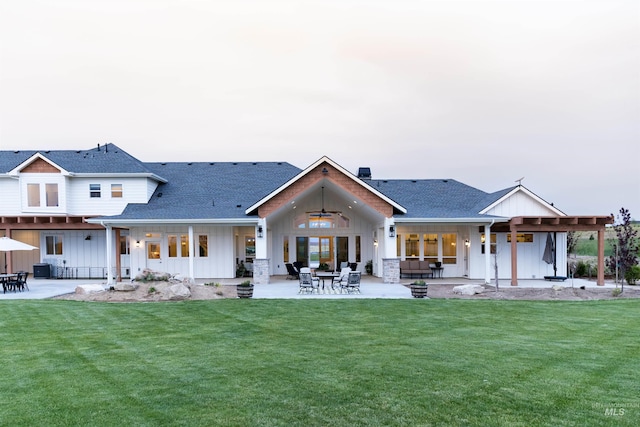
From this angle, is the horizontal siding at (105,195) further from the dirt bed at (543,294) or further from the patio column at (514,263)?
the patio column at (514,263)

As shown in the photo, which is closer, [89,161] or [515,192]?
[515,192]

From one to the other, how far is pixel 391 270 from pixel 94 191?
16.7m

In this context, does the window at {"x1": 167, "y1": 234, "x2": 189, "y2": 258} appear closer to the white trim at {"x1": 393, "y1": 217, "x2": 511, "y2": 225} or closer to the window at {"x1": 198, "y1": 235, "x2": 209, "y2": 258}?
the window at {"x1": 198, "y1": 235, "x2": 209, "y2": 258}

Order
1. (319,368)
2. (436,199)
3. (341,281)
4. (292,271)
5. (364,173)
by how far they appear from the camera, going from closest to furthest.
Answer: (319,368)
(341,281)
(292,271)
(436,199)
(364,173)

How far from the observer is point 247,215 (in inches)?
728

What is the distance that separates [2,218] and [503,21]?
2681 cm

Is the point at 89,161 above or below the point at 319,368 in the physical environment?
above

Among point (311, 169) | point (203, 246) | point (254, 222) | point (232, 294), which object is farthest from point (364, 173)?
point (232, 294)

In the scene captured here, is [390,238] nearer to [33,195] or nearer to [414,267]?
[414,267]

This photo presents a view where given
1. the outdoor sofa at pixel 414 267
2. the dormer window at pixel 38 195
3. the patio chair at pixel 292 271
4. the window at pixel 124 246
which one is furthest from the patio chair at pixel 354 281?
the dormer window at pixel 38 195

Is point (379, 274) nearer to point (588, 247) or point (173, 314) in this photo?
point (173, 314)

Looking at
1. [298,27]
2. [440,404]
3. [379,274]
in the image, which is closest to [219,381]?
[440,404]

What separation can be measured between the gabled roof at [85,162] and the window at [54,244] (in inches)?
159

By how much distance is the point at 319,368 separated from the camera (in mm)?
6031
